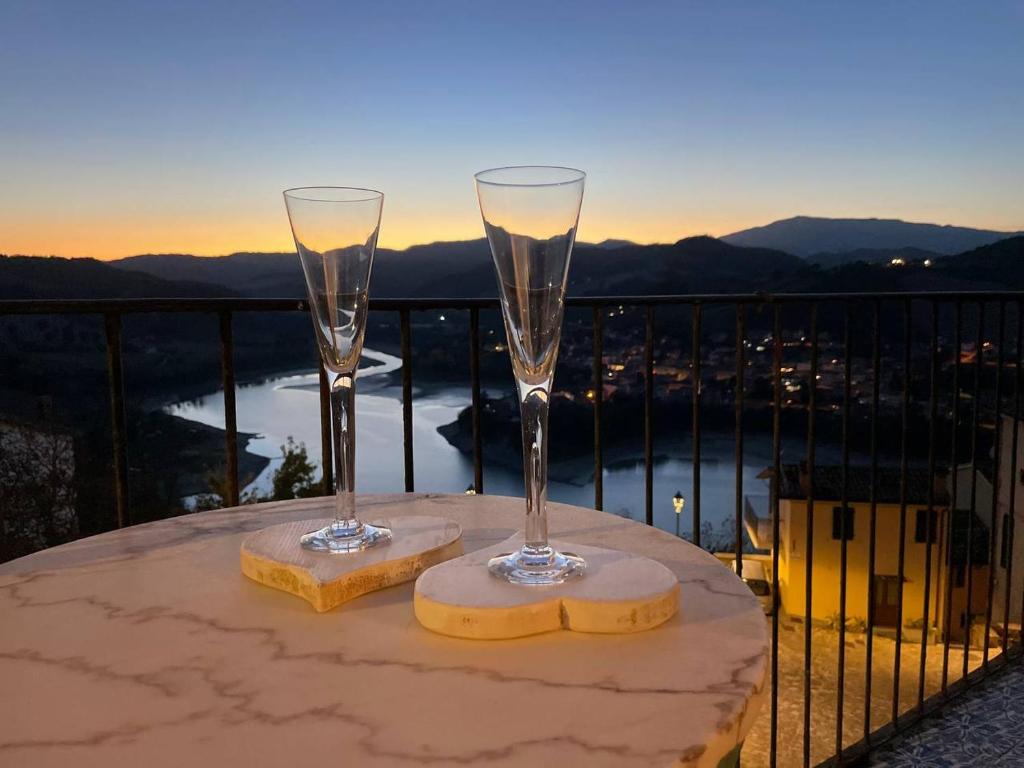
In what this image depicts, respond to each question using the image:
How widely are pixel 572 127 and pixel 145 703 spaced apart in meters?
12.2

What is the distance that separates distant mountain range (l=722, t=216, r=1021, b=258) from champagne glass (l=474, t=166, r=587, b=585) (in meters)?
14.8

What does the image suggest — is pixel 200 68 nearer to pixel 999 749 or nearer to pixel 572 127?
pixel 572 127

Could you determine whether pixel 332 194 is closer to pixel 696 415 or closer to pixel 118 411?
pixel 118 411

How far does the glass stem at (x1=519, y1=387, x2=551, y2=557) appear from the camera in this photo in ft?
2.26

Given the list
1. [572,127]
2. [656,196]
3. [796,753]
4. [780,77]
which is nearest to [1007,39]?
[780,77]

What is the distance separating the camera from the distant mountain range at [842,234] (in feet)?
48.6

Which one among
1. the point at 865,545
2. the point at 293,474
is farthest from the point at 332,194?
the point at 865,545

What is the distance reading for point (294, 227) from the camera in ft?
2.43

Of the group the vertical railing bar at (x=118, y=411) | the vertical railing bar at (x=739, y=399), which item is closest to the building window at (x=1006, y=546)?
the vertical railing bar at (x=739, y=399)

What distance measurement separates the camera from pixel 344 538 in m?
0.79

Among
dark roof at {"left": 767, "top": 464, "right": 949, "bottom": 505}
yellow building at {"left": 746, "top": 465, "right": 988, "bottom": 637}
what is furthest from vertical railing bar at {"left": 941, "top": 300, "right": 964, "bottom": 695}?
dark roof at {"left": 767, "top": 464, "right": 949, "bottom": 505}

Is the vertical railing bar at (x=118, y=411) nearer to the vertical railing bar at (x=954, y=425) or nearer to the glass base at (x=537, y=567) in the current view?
the glass base at (x=537, y=567)

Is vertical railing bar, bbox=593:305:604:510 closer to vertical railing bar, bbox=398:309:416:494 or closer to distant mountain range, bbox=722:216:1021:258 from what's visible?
vertical railing bar, bbox=398:309:416:494

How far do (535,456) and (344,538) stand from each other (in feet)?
0.82
